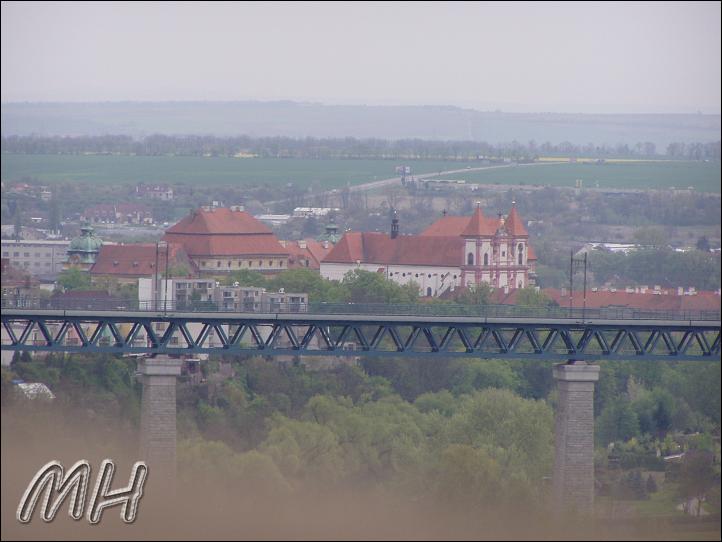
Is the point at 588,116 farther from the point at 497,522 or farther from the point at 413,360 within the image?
the point at 497,522

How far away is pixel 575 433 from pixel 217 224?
10176cm

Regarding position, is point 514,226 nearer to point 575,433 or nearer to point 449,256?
point 449,256

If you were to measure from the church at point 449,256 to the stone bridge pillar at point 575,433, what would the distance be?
8925cm

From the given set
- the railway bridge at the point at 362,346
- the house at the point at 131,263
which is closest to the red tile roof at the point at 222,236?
the house at the point at 131,263

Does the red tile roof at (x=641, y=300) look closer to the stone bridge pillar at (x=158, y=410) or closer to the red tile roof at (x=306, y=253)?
the red tile roof at (x=306, y=253)

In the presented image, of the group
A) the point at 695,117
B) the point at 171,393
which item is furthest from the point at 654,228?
the point at 171,393

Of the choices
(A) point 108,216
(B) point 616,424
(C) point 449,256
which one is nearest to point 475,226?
(C) point 449,256

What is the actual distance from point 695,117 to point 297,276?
28319 millimetres

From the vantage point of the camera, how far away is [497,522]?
56094mm

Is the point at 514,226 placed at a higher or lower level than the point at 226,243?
higher

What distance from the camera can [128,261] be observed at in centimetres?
13975

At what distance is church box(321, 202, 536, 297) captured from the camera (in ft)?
516

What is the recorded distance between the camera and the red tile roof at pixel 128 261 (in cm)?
13688

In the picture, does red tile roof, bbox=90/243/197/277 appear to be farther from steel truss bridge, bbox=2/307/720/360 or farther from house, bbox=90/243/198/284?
steel truss bridge, bbox=2/307/720/360
